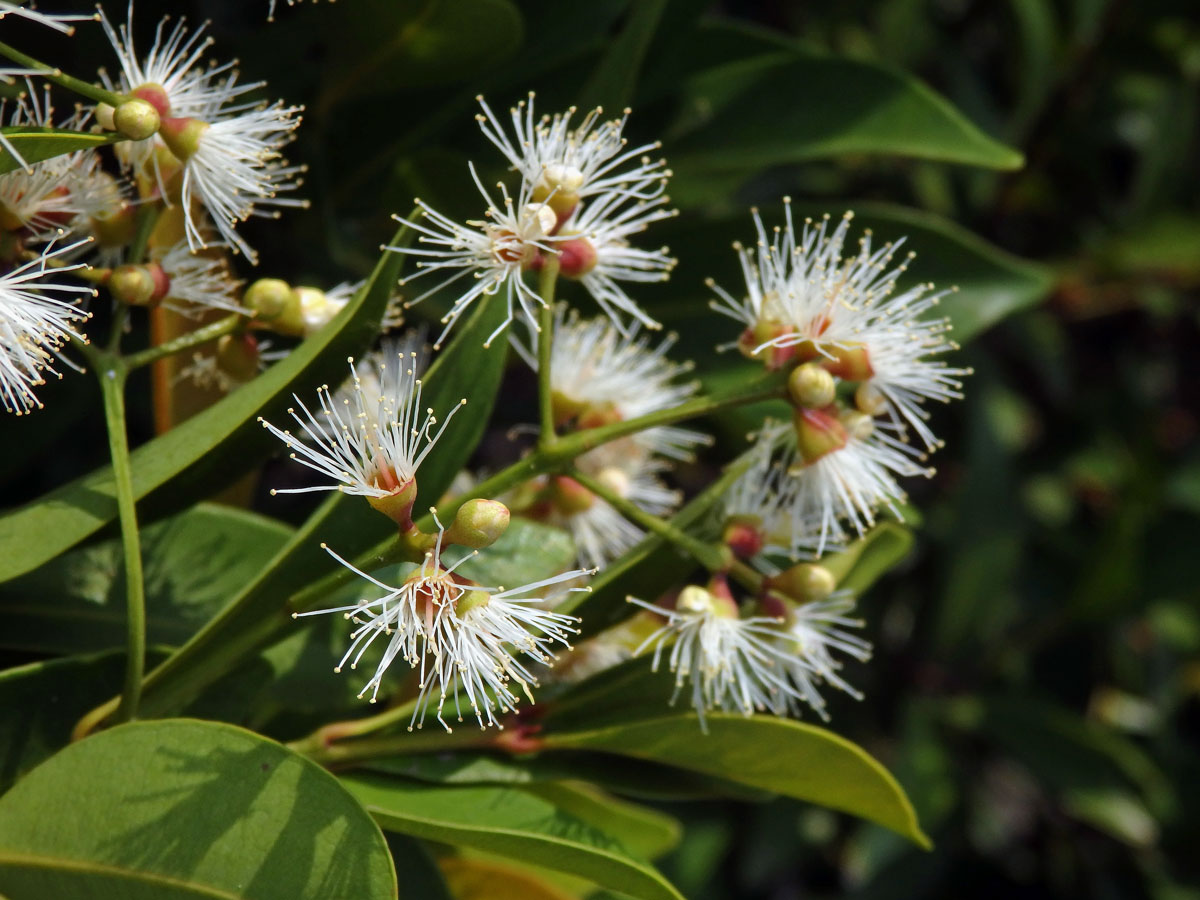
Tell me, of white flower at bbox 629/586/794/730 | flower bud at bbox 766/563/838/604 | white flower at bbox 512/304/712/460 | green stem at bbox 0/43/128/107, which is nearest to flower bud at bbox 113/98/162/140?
green stem at bbox 0/43/128/107

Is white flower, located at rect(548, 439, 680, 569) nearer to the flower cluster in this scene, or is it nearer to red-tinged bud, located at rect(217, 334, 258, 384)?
the flower cluster

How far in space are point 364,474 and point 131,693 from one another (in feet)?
0.87

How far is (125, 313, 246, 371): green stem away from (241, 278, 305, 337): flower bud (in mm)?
25

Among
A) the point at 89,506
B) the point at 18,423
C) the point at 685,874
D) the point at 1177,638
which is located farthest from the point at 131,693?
the point at 1177,638

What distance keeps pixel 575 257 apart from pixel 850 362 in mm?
305

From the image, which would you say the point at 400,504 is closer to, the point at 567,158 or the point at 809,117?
the point at 567,158

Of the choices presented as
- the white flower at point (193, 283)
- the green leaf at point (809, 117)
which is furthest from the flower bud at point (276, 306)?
the green leaf at point (809, 117)

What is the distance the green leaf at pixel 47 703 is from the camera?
104 centimetres

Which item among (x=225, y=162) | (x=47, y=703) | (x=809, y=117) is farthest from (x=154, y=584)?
(x=809, y=117)

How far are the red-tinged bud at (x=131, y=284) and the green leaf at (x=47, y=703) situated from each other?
332 mm

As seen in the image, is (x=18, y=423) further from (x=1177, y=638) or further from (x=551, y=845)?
(x=1177, y=638)

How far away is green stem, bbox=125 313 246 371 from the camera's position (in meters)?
1.06

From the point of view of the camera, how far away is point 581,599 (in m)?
1.11

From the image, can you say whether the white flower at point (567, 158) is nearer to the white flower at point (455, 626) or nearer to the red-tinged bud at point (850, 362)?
the red-tinged bud at point (850, 362)
